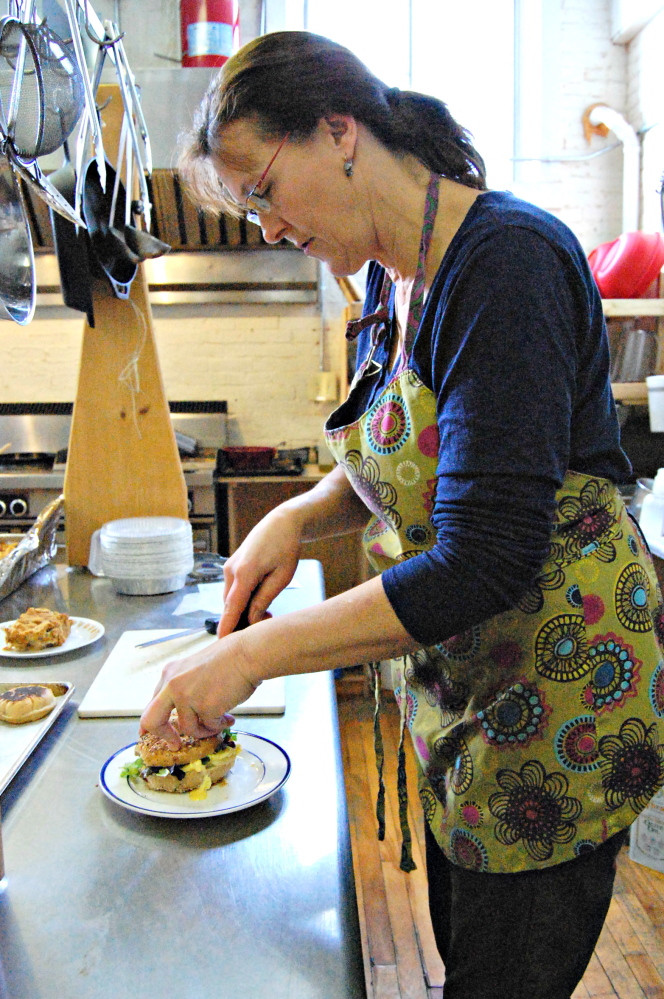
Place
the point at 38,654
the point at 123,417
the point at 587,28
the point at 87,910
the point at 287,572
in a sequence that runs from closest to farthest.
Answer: the point at 87,910 → the point at 287,572 → the point at 38,654 → the point at 123,417 → the point at 587,28

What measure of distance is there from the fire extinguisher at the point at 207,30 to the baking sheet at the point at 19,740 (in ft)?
12.6

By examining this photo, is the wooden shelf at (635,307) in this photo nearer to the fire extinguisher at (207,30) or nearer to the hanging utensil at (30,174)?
the fire extinguisher at (207,30)

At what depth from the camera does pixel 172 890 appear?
0.82 meters

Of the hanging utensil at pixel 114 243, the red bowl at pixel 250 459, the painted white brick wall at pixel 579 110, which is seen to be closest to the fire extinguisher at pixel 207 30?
the painted white brick wall at pixel 579 110

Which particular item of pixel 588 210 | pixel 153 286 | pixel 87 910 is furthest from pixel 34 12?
pixel 588 210

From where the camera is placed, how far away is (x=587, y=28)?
4.50 metres

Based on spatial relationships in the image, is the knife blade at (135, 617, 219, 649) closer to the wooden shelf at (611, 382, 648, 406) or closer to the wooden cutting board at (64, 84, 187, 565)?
the wooden cutting board at (64, 84, 187, 565)

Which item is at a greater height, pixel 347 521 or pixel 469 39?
pixel 469 39

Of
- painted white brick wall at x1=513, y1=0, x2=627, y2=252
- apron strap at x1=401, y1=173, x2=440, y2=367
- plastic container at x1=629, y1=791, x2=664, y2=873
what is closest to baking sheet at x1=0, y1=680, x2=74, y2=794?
apron strap at x1=401, y1=173, x2=440, y2=367

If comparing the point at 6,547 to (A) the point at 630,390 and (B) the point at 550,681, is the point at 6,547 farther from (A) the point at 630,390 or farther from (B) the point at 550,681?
(A) the point at 630,390

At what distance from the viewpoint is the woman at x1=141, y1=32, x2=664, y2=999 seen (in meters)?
0.84

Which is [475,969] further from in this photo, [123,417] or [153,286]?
[153,286]

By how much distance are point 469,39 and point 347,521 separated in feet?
14.5

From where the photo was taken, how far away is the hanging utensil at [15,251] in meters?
1.27
